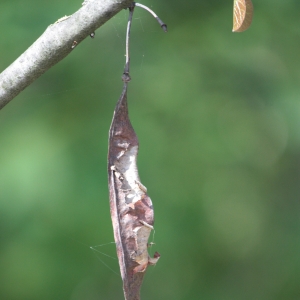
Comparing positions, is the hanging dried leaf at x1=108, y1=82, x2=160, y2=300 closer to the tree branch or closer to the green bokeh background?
the tree branch

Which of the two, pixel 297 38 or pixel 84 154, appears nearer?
pixel 84 154

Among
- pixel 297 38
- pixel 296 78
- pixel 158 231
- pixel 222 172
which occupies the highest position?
pixel 297 38

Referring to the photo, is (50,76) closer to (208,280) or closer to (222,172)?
(222,172)

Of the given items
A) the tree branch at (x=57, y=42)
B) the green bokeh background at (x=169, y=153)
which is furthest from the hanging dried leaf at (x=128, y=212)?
the green bokeh background at (x=169, y=153)

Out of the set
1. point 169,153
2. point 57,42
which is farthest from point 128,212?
point 169,153

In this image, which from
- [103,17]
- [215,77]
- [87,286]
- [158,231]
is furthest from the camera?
[215,77]

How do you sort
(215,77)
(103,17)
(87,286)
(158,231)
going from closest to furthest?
(103,17)
(158,231)
(87,286)
(215,77)

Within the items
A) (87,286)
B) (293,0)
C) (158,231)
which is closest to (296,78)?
(293,0)
